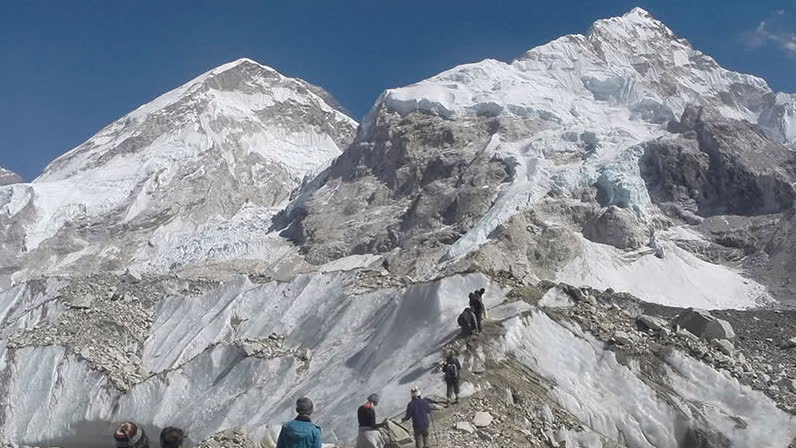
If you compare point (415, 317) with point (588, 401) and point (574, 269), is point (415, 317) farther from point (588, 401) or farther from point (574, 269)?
point (574, 269)

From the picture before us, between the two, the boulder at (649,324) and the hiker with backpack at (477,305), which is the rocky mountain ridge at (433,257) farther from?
the hiker with backpack at (477,305)

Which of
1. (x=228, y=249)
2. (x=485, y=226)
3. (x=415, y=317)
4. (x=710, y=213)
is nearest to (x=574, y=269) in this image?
(x=485, y=226)

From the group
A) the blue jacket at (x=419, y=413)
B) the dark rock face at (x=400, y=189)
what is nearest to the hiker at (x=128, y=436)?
the blue jacket at (x=419, y=413)

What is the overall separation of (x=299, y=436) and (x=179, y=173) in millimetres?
125940

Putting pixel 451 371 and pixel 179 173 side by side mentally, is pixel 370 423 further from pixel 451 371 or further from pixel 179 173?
pixel 179 173

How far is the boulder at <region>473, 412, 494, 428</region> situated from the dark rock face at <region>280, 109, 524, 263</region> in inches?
2449

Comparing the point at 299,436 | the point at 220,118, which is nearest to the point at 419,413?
the point at 299,436

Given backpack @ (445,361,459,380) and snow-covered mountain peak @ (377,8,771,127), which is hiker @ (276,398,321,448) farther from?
snow-covered mountain peak @ (377,8,771,127)

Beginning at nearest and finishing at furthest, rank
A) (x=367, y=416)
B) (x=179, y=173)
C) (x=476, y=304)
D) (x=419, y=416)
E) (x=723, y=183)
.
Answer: (x=367, y=416) → (x=419, y=416) → (x=476, y=304) → (x=723, y=183) → (x=179, y=173)

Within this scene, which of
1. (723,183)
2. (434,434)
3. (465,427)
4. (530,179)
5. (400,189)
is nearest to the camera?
(434,434)

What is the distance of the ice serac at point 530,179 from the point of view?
72.9 metres

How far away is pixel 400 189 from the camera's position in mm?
98000

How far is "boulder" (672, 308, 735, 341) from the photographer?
888 inches

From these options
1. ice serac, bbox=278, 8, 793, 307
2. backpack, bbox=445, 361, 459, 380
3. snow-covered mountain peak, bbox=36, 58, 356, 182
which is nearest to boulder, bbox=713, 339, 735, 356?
backpack, bbox=445, 361, 459, 380
